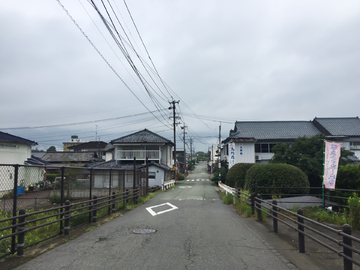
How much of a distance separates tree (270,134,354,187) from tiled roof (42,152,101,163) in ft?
116

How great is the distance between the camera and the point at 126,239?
278 inches

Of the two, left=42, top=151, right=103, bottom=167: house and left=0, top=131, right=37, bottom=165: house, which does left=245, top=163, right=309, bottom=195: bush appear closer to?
left=0, top=131, right=37, bottom=165: house

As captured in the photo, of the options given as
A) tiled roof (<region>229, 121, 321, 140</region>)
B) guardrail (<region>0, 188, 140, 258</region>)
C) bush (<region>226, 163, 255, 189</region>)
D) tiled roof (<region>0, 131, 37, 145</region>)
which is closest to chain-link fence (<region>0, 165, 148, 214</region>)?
guardrail (<region>0, 188, 140, 258</region>)

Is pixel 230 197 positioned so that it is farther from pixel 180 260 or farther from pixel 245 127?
pixel 245 127

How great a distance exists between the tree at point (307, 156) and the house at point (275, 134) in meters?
6.63

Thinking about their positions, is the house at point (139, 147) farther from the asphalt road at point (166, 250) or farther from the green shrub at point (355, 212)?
the green shrub at point (355, 212)

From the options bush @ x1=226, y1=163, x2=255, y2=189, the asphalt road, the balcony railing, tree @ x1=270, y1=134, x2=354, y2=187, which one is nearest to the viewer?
the asphalt road

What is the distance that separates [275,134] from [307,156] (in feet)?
40.6

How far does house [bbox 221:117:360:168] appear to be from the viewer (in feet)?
101

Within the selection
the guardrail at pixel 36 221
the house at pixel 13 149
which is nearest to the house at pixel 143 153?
the house at pixel 13 149

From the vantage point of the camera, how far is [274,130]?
Result: 1340 inches

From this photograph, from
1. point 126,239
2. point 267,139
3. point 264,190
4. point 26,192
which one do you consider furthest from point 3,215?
point 267,139

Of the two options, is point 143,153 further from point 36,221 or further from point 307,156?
point 36,221

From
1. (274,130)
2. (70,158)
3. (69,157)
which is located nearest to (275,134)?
(274,130)
